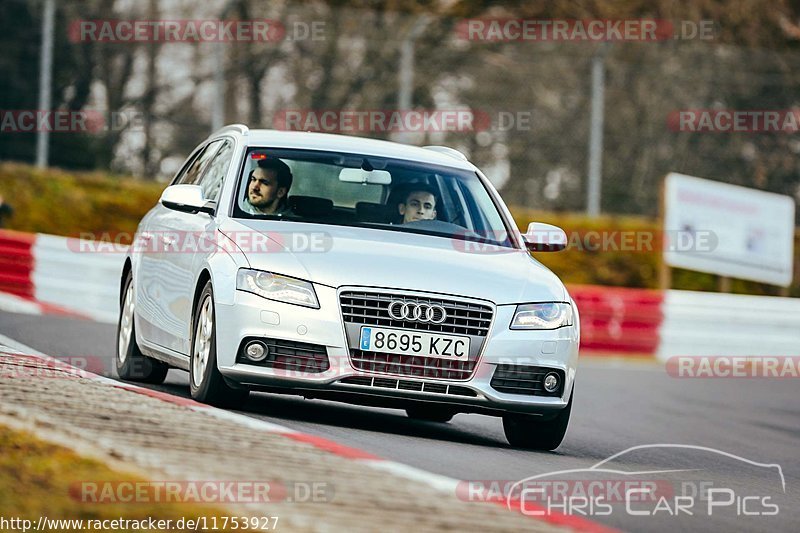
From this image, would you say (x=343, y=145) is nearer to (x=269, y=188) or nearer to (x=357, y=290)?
(x=269, y=188)

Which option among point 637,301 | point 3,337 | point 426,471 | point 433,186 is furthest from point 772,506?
point 637,301

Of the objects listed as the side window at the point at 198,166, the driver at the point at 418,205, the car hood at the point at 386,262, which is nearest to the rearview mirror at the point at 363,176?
the driver at the point at 418,205

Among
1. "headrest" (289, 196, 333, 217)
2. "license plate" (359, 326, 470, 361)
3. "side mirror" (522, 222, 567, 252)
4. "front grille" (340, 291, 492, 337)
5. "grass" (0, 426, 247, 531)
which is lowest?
"grass" (0, 426, 247, 531)

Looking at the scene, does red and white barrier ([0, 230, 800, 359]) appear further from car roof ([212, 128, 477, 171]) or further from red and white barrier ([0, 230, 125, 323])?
car roof ([212, 128, 477, 171])

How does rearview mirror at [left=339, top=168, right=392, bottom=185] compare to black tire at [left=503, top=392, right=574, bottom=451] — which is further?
rearview mirror at [left=339, top=168, right=392, bottom=185]

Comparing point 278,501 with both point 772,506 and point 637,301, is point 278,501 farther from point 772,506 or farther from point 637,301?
point 637,301

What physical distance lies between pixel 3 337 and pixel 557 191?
12.3 metres

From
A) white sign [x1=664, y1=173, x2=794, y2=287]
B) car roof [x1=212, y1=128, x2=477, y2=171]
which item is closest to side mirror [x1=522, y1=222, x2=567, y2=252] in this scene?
car roof [x1=212, y1=128, x2=477, y2=171]

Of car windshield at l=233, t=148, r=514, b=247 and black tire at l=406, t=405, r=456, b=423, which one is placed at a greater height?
car windshield at l=233, t=148, r=514, b=247

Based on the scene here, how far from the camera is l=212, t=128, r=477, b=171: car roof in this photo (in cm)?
988

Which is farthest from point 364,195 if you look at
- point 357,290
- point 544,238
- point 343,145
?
point 357,290

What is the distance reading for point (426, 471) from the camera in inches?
284

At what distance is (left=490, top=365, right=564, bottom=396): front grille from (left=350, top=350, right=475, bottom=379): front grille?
0.24 m

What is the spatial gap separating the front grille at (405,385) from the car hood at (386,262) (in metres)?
0.49
